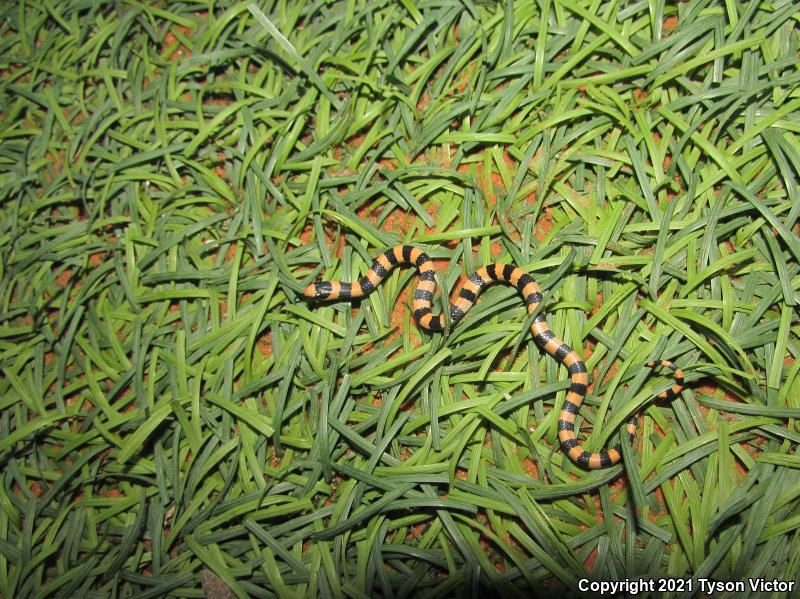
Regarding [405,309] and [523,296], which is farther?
[405,309]

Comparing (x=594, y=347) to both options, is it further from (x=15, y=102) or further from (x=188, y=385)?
(x=15, y=102)

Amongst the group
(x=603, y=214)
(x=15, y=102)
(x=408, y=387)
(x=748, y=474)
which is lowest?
(x=748, y=474)

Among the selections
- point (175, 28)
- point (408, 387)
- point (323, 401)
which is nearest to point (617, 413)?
point (408, 387)

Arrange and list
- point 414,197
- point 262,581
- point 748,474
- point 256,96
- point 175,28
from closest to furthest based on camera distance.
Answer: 1. point 748,474
2. point 262,581
3. point 414,197
4. point 256,96
5. point 175,28
